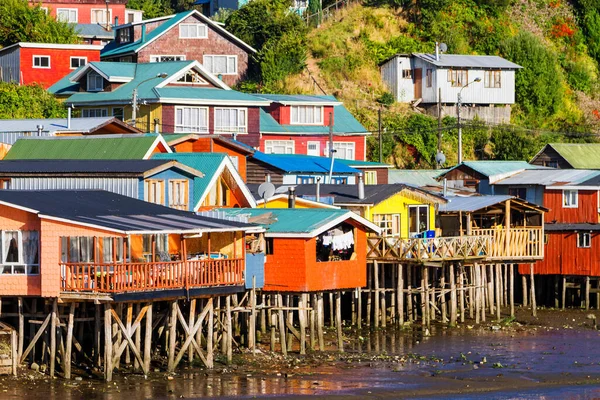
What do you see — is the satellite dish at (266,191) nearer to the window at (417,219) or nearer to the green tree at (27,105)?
the window at (417,219)

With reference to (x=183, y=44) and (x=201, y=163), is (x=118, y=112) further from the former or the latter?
(x=201, y=163)

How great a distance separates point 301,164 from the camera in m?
65.2

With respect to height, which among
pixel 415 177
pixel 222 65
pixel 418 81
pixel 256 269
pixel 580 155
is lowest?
pixel 256 269

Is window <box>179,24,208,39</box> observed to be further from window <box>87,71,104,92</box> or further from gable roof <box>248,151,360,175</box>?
gable roof <box>248,151,360,175</box>

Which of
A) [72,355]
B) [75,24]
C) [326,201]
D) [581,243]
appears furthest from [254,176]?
[75,24]

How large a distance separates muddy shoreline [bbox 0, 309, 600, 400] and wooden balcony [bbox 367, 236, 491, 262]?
2797mm

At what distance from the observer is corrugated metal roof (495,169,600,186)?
6450 cm

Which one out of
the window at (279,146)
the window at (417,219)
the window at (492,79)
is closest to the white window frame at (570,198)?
the window at (417,219)

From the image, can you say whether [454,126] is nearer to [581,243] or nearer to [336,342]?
[581,243]

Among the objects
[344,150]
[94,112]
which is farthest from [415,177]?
[94,112]

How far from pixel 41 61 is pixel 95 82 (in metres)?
9.55

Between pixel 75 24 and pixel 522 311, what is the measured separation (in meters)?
42.7

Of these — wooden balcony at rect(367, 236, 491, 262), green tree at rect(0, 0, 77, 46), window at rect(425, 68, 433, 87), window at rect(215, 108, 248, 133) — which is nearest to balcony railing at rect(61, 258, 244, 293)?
wooden balcony at rect(367, 236, 491, 262)

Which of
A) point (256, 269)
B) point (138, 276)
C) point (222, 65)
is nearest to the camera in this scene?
point (138, 276)
